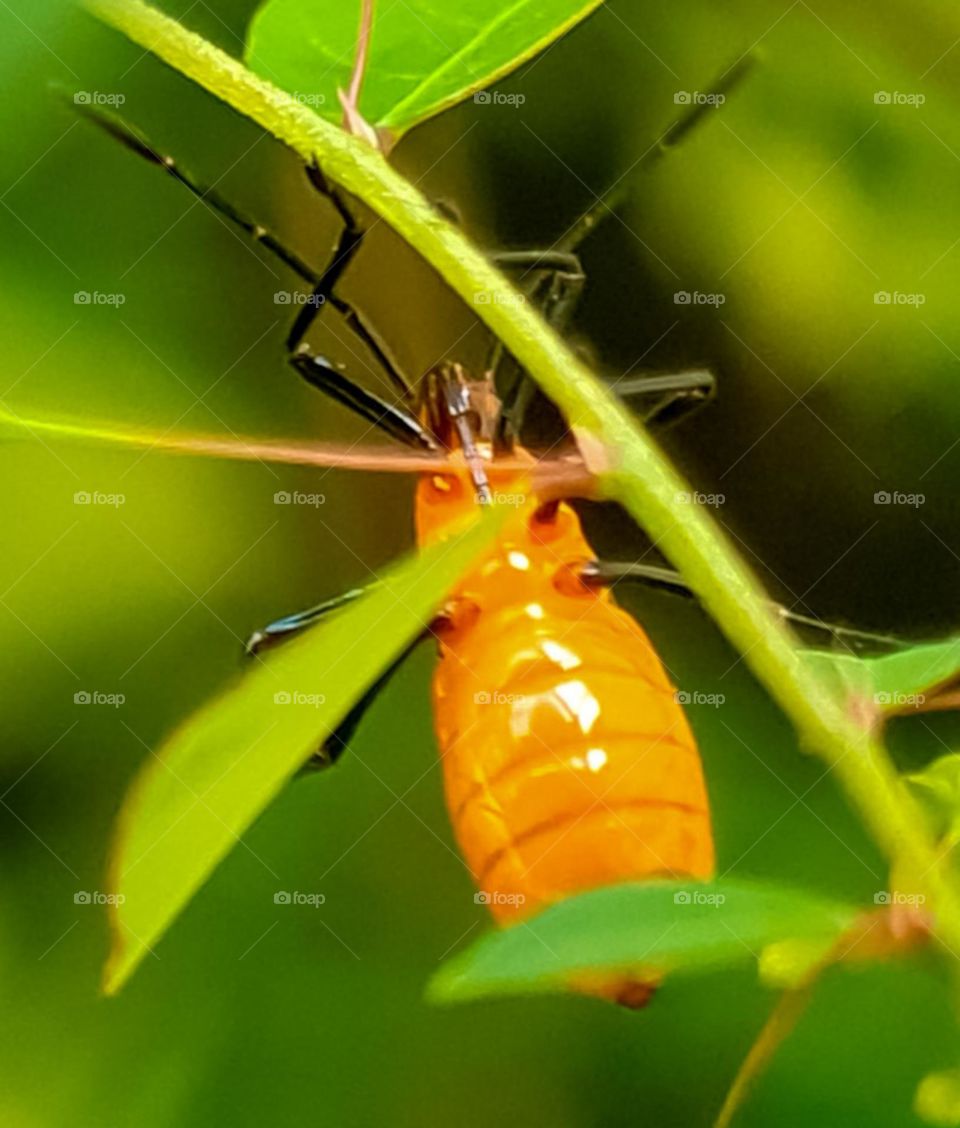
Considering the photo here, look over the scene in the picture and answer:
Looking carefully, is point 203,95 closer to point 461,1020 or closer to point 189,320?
point 189,320

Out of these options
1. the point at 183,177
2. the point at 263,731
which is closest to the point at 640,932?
the point at 263,731

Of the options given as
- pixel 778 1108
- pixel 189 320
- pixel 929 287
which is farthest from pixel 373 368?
pixel 778 1108

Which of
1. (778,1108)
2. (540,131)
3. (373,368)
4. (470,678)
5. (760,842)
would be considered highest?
(540,131)

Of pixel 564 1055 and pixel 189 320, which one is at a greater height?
pixel 189 320

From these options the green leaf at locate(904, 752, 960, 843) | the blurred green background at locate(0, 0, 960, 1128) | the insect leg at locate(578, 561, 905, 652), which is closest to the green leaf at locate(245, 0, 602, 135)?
the blurred green background at locate(0, 0, 960, 1128)

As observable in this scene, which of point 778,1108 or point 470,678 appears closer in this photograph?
point 470,678

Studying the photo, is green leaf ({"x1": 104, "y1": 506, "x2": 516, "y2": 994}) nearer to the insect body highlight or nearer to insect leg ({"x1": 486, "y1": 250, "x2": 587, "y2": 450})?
the insect body highlight
